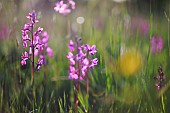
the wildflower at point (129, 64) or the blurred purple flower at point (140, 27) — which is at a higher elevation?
the blurred purple flower at point (140, 27)

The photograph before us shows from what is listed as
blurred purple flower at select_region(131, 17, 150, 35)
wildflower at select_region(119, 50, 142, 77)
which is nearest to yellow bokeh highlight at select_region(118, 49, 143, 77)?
wildflower at select_region(119, 50, 142, 77)

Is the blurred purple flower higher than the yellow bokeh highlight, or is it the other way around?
the blurred purple flower

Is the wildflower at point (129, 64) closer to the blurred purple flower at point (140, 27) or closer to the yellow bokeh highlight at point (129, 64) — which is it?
the yellow bokeh highlight at point (129, 64)

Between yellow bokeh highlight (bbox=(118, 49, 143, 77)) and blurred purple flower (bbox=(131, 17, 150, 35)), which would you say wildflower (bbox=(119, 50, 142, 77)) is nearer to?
yellow bokeh highlight (bbox=(118, 49, 143, 77))

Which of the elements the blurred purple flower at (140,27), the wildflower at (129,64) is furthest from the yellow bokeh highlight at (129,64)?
the blurred purple flower at (140,27)

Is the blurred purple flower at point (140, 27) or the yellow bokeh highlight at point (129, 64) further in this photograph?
the blurred purple flower at point (140, 27)

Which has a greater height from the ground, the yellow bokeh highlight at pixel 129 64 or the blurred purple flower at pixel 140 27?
the blurred purple flower at pixel 140 27

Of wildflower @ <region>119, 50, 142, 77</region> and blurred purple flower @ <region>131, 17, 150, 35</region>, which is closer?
wildflower @ <region>119, 50, 142, 77</region>

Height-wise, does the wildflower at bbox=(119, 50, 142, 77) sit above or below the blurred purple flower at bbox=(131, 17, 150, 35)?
below

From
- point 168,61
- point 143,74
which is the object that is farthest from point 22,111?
point 168,61
